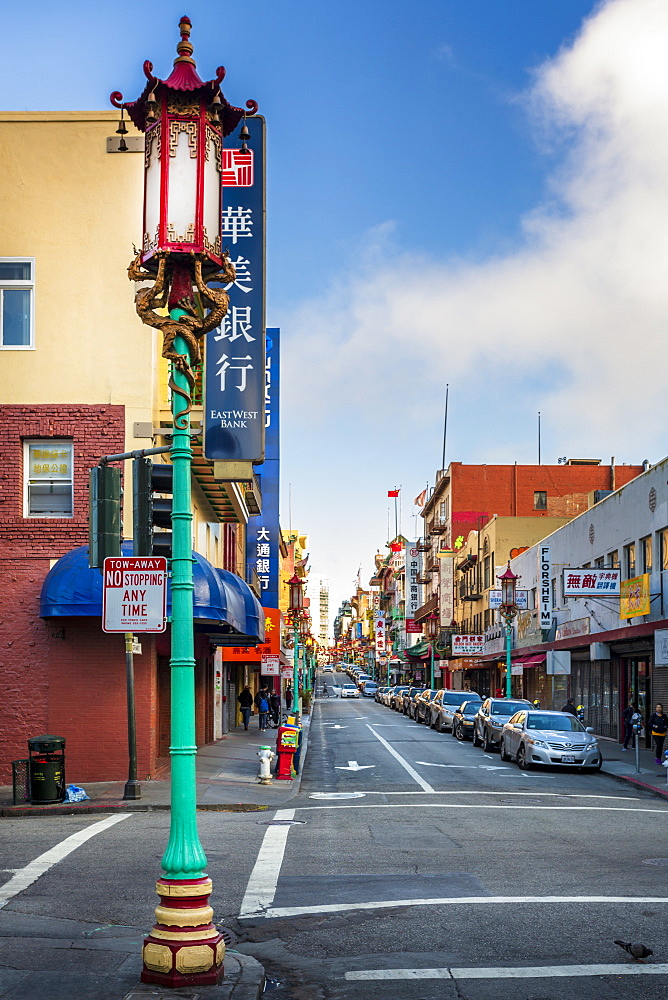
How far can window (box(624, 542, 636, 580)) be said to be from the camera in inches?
1484

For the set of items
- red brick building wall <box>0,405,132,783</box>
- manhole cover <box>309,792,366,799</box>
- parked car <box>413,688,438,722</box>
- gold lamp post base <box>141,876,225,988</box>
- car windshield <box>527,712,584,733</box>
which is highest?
red brick building wall <box>0,405,132,783</box>

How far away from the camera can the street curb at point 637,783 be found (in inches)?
906

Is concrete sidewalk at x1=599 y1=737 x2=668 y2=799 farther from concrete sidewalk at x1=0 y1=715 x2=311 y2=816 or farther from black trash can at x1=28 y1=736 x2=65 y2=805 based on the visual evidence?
black trash can at x1=28 y1=736 x2=65 y2=805

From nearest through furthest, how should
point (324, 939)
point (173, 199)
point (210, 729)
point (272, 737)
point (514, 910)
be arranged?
point (173, 199)
point (324, 939)
point (514, 910)
point (210, 729)
point (272, 737)

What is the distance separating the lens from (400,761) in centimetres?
3048

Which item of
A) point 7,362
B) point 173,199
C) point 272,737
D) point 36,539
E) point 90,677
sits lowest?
point 272,737

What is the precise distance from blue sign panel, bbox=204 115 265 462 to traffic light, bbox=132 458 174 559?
9.81m

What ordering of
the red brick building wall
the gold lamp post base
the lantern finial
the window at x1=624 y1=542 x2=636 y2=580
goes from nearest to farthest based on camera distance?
the gold lamp post base, the lantern finial, the red brick building wall, the window at x1=624 y1=542 x2=636 y2=580

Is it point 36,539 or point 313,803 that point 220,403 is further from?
point 313,803

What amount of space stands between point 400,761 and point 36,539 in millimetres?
12756

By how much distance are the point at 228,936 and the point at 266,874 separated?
3.17 metres

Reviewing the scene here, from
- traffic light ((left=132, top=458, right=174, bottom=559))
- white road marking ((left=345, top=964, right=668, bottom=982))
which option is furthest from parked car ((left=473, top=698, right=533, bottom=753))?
traffic light ((left=132, top=458, right=174, bottom=559))

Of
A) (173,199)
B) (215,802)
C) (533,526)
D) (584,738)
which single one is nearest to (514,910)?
(173,199)

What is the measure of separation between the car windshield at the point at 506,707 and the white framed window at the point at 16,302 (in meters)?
19.0
